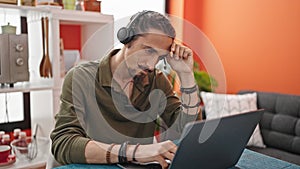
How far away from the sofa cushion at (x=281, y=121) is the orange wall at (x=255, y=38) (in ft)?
0.84

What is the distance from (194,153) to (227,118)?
0.36ft

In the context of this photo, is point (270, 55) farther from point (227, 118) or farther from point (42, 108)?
point (227, 118)

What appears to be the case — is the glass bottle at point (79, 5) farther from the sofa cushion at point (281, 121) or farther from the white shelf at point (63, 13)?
the sofa cushion at point (281, 121)

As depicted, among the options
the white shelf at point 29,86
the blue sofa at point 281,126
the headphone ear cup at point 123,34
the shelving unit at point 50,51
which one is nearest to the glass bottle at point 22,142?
the shelving unit at point 50,51

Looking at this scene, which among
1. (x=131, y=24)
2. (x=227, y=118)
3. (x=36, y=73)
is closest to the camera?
(x=227, y=118)

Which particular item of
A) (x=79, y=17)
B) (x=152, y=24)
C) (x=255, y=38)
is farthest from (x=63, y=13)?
(x=255, y=38)

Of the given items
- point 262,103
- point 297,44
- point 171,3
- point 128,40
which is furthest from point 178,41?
point 171,3

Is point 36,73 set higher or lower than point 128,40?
lower

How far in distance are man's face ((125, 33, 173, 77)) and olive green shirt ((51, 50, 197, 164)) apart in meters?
0.14

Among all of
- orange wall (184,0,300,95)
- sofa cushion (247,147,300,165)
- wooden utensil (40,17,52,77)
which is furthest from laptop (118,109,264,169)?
orange wall (184,0,300,95)

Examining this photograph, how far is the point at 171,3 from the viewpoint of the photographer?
124 inches

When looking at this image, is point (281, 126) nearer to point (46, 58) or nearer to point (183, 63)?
point (183, 63)

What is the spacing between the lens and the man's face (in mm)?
892

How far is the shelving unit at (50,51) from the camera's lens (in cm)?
178
